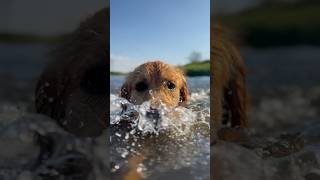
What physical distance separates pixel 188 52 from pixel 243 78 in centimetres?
56

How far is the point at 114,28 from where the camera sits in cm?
556

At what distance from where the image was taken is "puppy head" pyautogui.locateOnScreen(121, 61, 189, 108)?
5.61m

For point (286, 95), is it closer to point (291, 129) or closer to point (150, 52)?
point (291, 129)

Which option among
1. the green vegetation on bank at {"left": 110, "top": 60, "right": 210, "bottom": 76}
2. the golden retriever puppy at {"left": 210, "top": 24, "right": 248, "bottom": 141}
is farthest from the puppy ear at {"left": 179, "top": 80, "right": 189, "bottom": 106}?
the golden retriever puppy at {"left": 210, "top": 24, "right": 248, "bottom": 141}

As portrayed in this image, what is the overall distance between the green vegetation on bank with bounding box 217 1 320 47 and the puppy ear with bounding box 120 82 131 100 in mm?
1068

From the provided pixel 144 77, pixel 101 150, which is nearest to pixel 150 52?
pixel 144 77

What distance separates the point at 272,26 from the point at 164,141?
4.69 ft

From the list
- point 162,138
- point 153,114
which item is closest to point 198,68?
point 153,114

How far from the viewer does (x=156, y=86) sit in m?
5.62

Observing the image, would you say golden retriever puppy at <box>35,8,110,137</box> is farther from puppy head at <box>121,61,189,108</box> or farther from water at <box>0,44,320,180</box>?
puppy head at <box>121,61,189,108</box>

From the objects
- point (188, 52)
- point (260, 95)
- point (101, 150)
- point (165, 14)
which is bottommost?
point (101, 150)

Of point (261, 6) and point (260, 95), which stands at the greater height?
point (261, 6)

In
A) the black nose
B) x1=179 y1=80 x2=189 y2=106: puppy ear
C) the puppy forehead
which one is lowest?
the black nose

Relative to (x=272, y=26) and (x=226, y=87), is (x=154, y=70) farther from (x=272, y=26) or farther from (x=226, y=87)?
(x=272, y=26)
